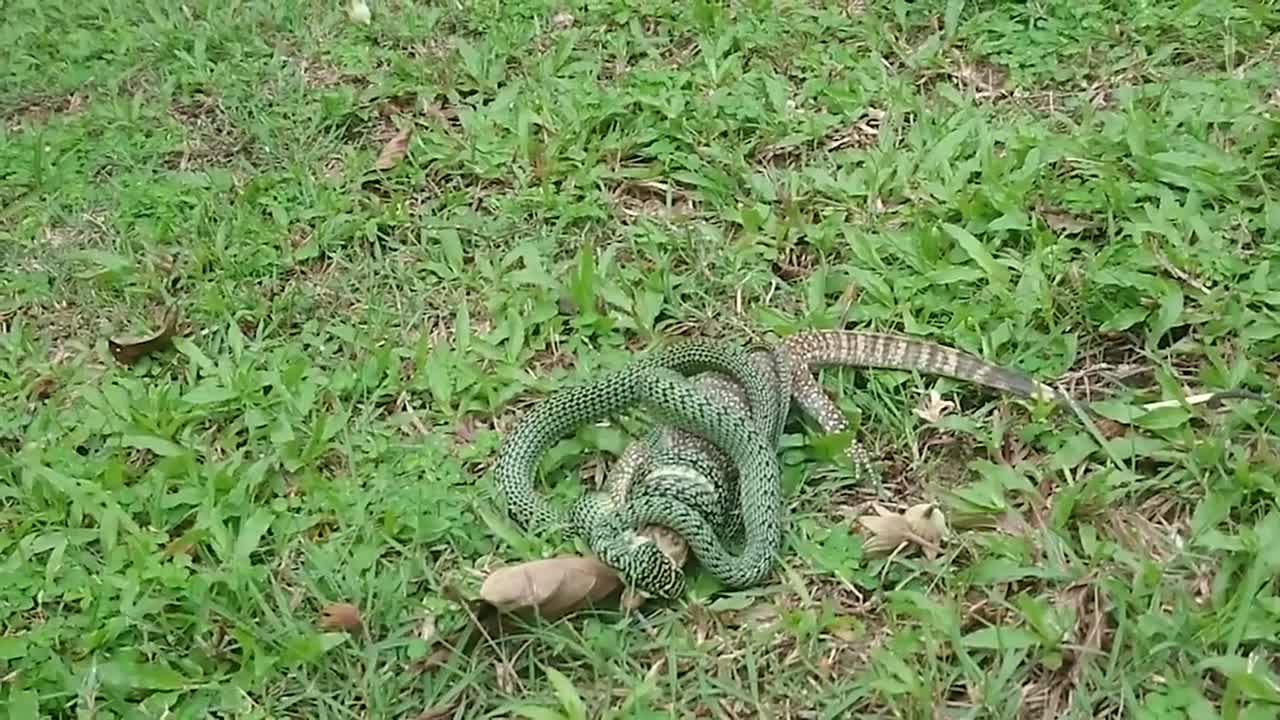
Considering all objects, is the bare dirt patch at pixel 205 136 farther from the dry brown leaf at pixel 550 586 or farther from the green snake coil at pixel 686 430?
the dry brown leaf at pixel 550 586

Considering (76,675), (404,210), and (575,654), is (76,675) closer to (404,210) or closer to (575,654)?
(575,654)

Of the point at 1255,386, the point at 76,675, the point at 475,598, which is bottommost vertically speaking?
the point at 76,675

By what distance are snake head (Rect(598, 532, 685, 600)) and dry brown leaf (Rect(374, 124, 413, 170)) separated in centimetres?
210

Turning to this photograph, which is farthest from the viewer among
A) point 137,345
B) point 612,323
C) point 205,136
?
point 205,136

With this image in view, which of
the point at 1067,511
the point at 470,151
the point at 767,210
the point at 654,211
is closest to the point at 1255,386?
the point at 1067,511

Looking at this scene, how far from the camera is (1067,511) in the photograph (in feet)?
10.6

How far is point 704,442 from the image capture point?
3498mm

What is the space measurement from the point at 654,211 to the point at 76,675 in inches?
85.5

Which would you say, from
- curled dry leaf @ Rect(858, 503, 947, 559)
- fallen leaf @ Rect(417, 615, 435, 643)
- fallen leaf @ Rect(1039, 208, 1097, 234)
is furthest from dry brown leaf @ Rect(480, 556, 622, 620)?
fallen leaf @ Rect(1039, 208, 1097, 234)

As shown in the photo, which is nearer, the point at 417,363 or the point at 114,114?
the point at 417,363

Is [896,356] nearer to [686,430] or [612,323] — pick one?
[686,430]

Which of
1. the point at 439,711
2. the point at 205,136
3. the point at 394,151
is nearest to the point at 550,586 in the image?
the point at 439,711

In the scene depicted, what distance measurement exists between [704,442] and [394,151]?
1907 mm

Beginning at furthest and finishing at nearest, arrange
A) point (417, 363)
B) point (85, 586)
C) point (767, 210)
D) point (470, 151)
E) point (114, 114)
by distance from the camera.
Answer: point (114, 114), point (470, 151), point (767, 210), point (417, 363), point (85, 586)
